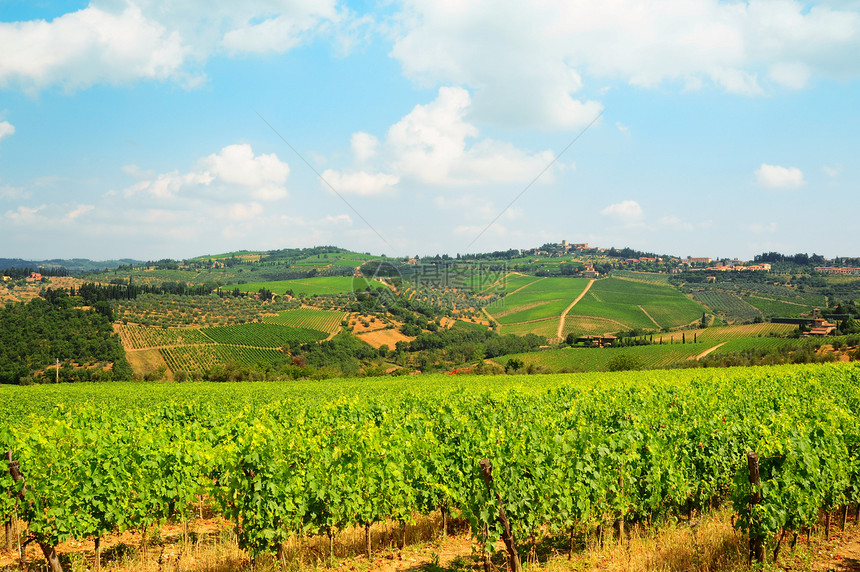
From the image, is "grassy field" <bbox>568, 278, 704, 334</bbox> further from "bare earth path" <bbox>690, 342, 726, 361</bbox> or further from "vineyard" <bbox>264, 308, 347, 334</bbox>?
"vineyard" <bbox>264, 308, 347, 334</bbox>

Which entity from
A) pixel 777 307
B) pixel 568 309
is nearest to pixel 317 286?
pixel 568 309

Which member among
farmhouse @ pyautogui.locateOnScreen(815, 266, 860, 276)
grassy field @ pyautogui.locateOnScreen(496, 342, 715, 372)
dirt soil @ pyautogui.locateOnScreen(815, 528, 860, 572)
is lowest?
grassy field @ pyautogui.locateOnScreen(496, 342, 715, 372)

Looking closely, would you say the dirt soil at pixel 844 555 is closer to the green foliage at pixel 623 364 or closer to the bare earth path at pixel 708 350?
the green foliage at pixel 623 364

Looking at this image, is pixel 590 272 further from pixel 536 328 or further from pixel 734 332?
pixel 734 332

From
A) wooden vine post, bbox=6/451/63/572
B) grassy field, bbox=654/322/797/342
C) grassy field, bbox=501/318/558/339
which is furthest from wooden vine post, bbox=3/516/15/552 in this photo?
grassy field, bbox=501/318/558/339

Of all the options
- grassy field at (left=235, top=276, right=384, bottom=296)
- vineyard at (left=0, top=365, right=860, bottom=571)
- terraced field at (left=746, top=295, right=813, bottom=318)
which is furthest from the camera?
grassy field at (left=235, top=276, right=384, bottom=296)

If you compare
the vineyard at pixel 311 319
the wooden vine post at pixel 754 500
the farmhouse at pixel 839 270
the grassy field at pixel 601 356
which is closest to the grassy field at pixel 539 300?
the grassy field at pixel 601 356

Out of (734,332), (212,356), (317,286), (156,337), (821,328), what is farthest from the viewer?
(317,286)

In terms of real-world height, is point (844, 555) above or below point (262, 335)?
above

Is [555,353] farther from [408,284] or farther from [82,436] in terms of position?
[82,436]

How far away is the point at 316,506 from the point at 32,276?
173 m

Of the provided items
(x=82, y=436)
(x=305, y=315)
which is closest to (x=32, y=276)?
(x=305, y=315)

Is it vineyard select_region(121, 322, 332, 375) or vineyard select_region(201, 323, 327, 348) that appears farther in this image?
vineyard select_region(201, 323, 327, 348)

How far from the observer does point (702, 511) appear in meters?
10.2
